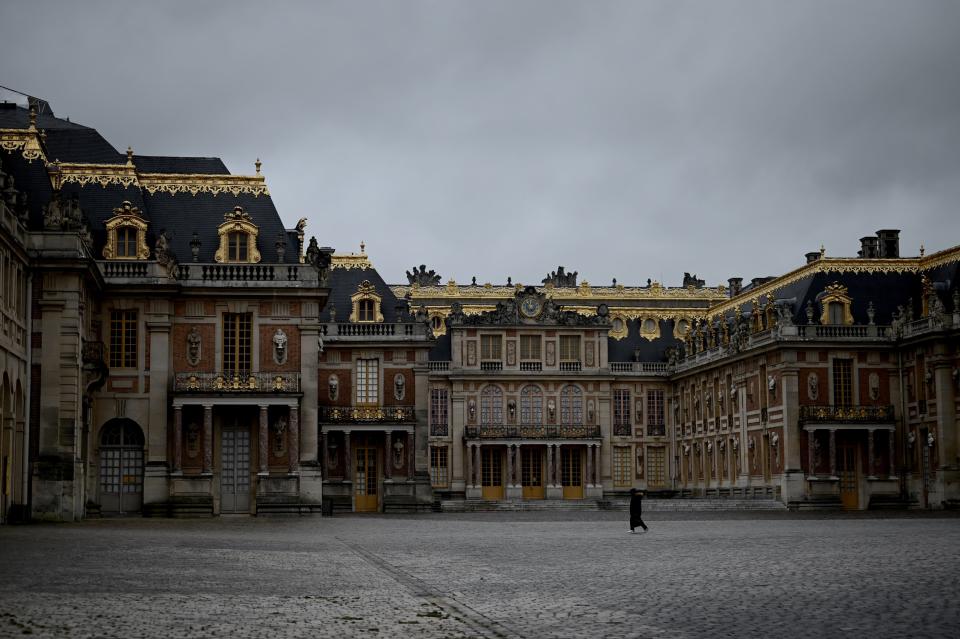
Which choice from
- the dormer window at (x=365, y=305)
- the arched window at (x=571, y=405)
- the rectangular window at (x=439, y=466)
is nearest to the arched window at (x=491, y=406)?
the rectangular window at (x=439, y=466)

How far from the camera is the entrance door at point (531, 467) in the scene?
8412 cm

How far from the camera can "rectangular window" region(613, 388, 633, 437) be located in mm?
86938

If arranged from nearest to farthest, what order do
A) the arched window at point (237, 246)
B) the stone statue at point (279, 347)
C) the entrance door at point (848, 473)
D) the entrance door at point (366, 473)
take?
1. the stone statue at point (279, 347)
2. the arched window at point (237, 246)
3. the entrance door at point (848, 473)
4. the entrance door at point (366, 473)

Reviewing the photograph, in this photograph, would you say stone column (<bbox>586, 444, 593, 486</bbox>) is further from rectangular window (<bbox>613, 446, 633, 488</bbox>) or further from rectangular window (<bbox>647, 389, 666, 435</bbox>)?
rectangular window (<bbox>647, 389, 666, 435</bbox>)

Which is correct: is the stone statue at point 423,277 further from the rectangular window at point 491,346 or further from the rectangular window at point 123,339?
the rectangular window at point 123,339

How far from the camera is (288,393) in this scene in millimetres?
50000

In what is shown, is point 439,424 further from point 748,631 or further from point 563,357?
point 748,631

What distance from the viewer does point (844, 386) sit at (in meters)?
69.1

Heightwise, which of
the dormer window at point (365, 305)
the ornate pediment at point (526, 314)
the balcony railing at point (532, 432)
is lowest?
the balcony railing at point (532, 432)

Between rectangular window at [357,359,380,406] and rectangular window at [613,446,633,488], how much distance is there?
22672mm

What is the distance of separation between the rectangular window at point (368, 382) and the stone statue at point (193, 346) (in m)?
18.9

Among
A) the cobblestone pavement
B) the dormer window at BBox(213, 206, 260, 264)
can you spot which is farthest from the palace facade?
the cobblestone pavement

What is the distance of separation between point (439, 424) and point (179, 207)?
3431 centimetres

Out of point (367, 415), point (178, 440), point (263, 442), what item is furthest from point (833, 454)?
point (178, 440)
